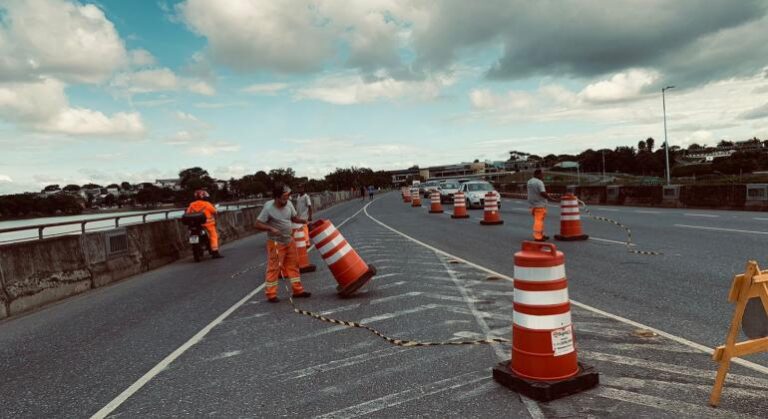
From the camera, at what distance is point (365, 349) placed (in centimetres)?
568

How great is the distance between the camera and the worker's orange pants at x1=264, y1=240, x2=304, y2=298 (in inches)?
332

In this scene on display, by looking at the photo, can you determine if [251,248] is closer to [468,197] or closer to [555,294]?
[555,294]

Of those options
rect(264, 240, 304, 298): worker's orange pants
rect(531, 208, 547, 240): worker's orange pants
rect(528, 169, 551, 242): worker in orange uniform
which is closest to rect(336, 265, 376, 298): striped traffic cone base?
rect(264, 240, 304, 298): worker's orange pants

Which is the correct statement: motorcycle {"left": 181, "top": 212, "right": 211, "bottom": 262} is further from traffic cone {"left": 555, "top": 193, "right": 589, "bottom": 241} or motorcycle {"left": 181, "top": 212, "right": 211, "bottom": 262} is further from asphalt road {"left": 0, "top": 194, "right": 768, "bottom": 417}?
traffic cone {"left": 555, "top": 193, "right": 589, "bottom": 241}

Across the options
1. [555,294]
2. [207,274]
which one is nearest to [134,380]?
[555,294]

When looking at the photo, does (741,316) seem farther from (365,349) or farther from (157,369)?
(157,369)

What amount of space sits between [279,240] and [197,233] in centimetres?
730

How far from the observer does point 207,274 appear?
40.0ft

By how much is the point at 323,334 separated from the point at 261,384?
64.3 inches

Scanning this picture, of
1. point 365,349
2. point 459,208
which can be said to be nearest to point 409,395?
point 365,349

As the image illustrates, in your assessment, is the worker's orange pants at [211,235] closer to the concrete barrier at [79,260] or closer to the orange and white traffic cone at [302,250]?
the concrete barrier at [79,260]

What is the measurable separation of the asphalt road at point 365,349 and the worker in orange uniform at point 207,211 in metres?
3.85

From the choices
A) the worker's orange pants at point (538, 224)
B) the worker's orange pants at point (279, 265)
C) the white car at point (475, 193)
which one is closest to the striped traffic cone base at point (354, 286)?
the worker's orange pants at point (279, 265)

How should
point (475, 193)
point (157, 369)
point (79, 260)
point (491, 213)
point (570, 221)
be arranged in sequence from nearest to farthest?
point (157, 369) → point (79, 260) → point (570, 221) → point (491, 213) → point (475, 193)
